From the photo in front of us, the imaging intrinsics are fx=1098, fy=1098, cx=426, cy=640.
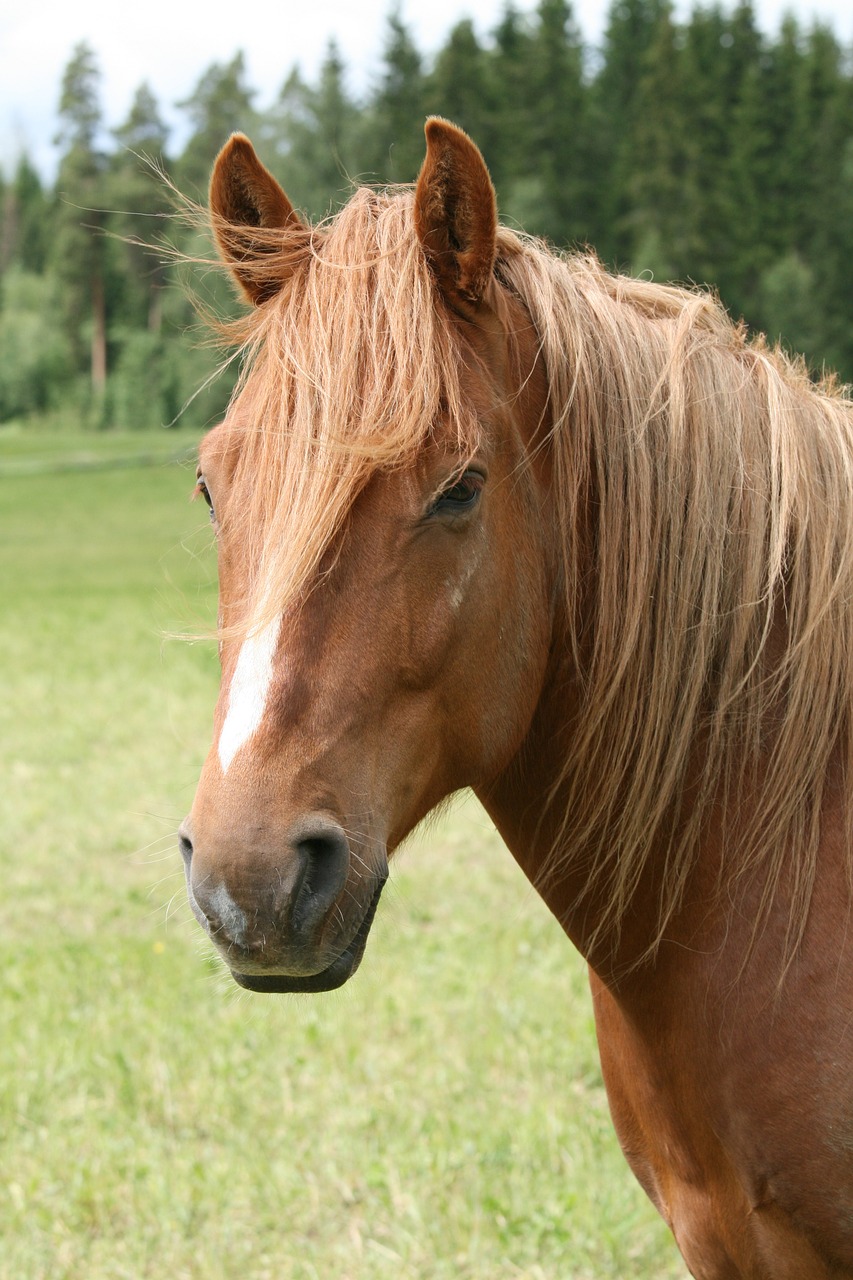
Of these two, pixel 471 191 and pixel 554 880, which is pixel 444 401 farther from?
pixel 554 880

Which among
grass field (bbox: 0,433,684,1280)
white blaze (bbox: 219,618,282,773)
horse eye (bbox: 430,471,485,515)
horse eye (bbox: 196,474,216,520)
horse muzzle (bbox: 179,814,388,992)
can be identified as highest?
horse eye (bbox: 430,471,485,515)

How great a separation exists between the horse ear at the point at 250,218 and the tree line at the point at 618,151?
28.7 meters

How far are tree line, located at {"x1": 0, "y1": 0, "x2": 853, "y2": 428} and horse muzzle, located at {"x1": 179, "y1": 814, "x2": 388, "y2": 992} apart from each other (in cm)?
2937

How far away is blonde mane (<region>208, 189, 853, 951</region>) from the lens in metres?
1.68

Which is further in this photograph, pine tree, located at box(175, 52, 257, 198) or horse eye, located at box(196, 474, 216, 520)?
pine tree, located at box(175, 52, 257, 198)

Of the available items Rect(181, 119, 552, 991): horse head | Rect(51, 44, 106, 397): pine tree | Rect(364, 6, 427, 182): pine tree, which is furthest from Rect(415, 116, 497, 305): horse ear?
Rect(51, 44, 106, 397): pine tree

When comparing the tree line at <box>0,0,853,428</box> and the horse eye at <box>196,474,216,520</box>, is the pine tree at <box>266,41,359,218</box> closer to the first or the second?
the tree line at <box>0,0,853,428</box>

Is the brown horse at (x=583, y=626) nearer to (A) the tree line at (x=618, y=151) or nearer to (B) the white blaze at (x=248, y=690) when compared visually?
(B) the white blaze at (x=248, y=690)

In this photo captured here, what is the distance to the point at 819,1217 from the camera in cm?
160

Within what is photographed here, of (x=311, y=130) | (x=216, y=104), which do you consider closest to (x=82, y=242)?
(x=216, y=104)

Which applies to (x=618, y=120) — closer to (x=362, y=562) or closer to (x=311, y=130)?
(x=311, y=130)

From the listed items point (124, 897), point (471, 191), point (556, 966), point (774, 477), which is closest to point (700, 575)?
point (774, 477)

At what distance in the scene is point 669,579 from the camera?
171 cm

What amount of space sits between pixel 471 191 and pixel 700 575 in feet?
2.18
